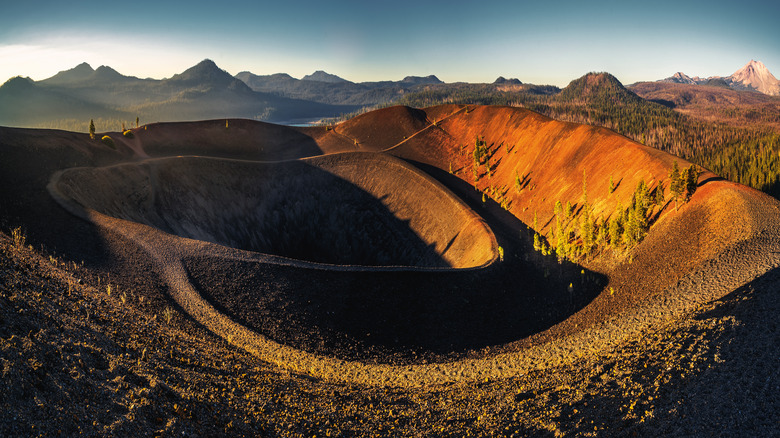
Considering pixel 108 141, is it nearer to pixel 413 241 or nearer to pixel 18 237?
pixel 18 237

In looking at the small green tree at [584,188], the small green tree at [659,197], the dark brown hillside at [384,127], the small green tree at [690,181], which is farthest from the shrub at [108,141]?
the small green tree at [690,181]

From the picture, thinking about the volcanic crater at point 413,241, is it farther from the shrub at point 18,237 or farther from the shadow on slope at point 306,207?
the shrub at point 18,237

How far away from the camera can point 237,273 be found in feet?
117

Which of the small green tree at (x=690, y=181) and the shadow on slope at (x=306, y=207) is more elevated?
the small green tree at (x=690, y=181)

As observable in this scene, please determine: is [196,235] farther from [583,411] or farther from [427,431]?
[583,411]

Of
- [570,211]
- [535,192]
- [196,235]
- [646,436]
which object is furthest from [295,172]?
[646,436]

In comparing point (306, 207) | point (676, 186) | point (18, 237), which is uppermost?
point (676, 186)

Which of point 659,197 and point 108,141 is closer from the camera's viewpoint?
point 659,197

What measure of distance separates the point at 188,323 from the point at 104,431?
17.1m

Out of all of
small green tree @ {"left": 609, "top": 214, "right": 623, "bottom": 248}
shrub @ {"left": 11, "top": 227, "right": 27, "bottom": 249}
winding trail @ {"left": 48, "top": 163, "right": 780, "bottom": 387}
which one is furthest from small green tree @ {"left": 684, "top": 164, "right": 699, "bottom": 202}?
shrub @ {"left": 11, "top": 227, "right": 27, "bottom": 249}

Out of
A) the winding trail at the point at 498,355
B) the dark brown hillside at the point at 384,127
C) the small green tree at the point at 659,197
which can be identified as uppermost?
the dark brown hillside at the point at 384,127

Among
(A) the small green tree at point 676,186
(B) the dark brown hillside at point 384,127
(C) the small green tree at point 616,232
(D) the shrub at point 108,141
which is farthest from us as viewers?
(B) the dark brown hillside at point 384,127

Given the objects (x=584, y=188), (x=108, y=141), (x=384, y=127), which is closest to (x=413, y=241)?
(x=584, y=188)

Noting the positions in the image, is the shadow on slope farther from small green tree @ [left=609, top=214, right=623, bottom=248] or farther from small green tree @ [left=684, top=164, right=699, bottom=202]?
small green tree @ [left=684, top=164, right=699, bottom=202]
